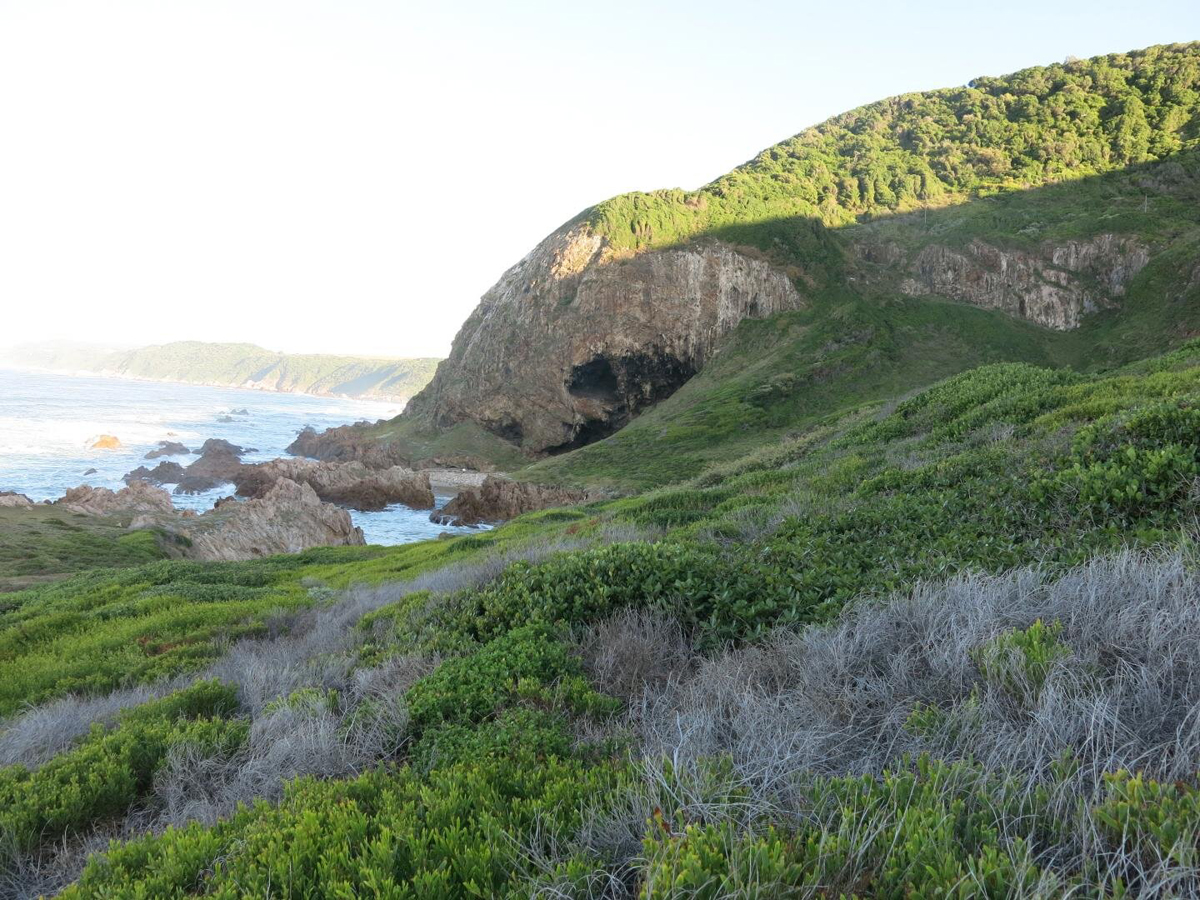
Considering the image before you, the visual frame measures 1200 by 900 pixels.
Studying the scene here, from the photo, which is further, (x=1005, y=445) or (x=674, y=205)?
(x=674, y=205)

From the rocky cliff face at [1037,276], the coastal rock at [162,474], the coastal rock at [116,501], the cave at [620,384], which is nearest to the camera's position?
the coastal rock at [116,501]

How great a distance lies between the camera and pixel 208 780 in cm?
401

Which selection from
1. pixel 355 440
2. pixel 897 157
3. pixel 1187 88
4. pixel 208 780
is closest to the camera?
pixel 208 780

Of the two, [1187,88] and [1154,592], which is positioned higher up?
[1187,88]

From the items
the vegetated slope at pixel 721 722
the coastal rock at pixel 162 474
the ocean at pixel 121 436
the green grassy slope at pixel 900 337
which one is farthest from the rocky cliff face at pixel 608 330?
the vegetated slope at pixel 721 722

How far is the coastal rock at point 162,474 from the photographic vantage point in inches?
2023

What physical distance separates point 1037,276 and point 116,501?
7985cm

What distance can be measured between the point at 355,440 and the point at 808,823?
72.4 m

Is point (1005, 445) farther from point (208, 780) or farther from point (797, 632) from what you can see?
point (208, 780)

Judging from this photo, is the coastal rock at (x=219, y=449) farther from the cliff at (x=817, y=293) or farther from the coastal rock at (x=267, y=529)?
the coastal rock at (x=267, y=529)

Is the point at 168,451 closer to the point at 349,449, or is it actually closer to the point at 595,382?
the point at 349,449

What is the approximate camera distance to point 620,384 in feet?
214

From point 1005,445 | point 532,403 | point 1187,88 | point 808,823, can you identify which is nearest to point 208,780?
point 808,823

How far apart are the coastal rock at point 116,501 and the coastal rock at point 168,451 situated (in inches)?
1300
